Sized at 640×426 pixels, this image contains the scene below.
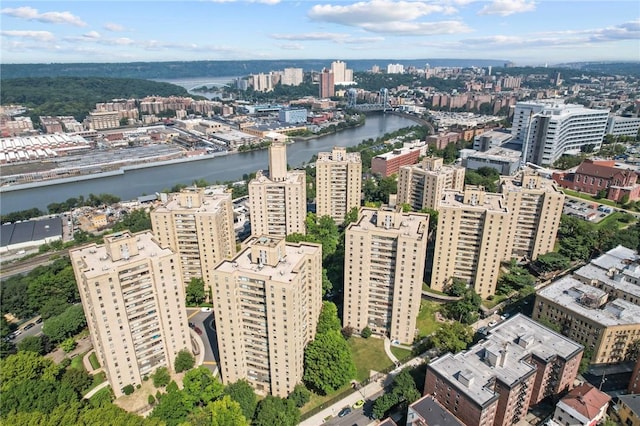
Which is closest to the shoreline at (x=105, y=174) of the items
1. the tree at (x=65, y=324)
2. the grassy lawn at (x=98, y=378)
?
the tree at (x=65, y=324)

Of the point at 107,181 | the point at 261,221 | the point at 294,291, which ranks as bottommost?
the point at 107,181

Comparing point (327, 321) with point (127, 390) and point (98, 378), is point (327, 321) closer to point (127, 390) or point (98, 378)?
point (127, 390)

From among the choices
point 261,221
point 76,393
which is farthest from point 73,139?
point 76,393

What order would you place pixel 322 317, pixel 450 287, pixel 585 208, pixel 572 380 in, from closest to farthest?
pixel 572 380, pixel 322 317, pixel 450 287, pixel 585 208

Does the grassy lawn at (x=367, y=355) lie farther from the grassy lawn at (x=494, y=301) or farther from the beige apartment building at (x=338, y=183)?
the beige apartment building at (x=338, y=183)

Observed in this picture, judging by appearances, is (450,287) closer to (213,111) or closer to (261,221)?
(261,221)

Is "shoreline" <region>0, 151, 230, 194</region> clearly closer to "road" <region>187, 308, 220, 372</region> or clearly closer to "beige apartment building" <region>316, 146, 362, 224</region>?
"beige apartment building" <region>316, 146, 362, 224</region>

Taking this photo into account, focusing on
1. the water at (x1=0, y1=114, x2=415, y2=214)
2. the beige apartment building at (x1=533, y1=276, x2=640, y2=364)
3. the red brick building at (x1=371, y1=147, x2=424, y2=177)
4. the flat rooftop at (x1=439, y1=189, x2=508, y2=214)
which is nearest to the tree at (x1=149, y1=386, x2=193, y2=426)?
the flat rooftop at (x1=439, y1=189, x2=508, y2=214)
